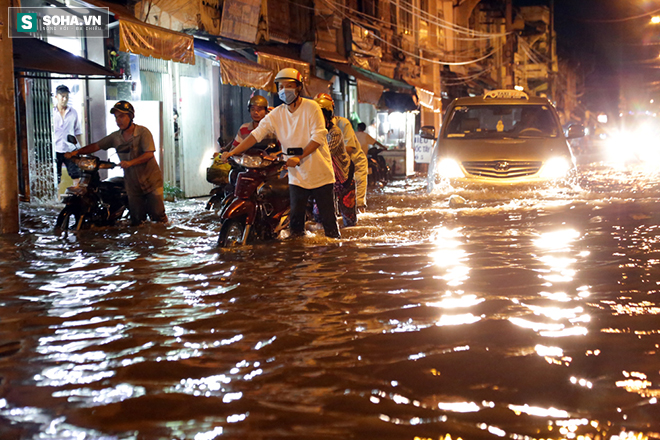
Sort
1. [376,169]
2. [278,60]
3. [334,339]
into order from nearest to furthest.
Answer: [334,339] → [278,60] → [376,169]

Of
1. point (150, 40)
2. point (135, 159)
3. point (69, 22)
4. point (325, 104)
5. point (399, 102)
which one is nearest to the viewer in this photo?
point (135, 159)

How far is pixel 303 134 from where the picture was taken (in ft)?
24.8

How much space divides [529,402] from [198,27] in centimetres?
1321

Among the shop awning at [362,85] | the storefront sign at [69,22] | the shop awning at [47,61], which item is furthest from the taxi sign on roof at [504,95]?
the shop awning at [362,85]

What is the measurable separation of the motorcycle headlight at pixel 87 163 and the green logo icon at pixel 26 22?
4.35 meters

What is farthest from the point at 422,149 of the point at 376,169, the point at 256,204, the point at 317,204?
the point at 256,204

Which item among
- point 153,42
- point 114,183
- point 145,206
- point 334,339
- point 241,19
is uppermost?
point 241,19

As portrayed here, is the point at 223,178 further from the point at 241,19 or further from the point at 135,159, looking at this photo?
the point at 241,19

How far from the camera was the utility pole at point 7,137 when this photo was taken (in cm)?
919

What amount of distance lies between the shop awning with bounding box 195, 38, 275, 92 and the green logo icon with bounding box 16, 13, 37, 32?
3.10 meters

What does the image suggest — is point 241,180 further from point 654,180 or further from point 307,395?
point 654,180

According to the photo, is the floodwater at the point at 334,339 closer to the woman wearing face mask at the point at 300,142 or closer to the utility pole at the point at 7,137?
the woman wearing face mask at the point at 300,142

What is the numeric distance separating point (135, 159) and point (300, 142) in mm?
2523

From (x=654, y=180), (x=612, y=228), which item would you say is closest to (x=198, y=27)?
(x=612, y=228)
